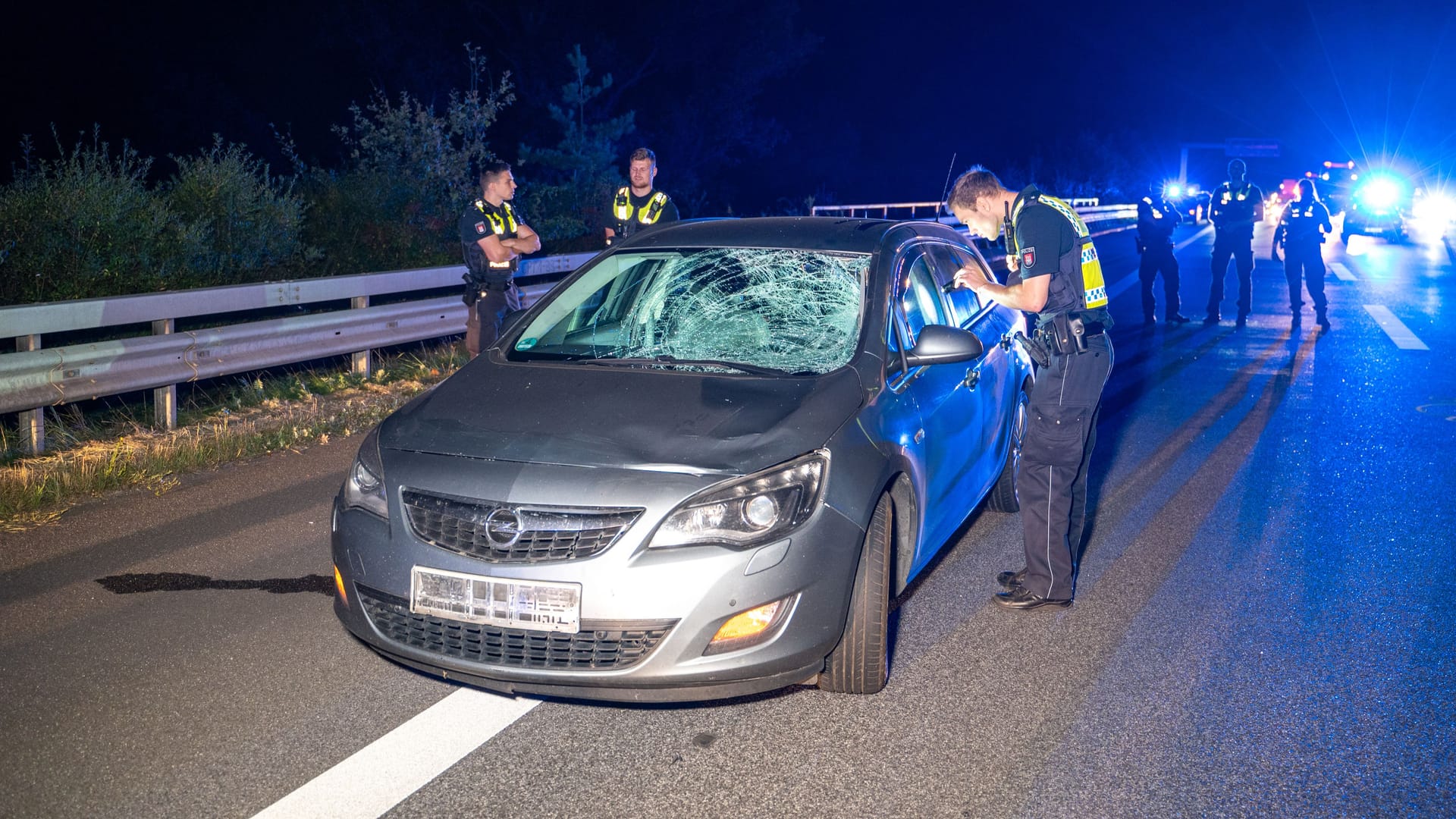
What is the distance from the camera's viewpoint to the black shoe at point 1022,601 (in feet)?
16.7

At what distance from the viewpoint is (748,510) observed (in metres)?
3.78

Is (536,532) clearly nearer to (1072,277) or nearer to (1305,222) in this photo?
(1072,277)

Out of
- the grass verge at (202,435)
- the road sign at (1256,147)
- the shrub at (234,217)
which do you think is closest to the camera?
the grass verge at (202,435)

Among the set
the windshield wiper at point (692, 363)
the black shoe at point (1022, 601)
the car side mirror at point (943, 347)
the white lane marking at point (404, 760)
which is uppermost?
the car side mirror at point (943, 347)

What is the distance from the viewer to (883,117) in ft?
279

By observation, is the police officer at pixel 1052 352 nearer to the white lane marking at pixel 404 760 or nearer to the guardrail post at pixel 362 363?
the white lane marking at pixel 404 760

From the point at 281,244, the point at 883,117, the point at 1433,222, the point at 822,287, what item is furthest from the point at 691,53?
the point at 883,117

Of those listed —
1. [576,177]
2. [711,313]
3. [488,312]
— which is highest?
[576,177]

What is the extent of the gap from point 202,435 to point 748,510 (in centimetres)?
513

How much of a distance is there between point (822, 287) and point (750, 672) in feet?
6.46

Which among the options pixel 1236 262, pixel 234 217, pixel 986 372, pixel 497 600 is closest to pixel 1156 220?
pixel 1236 262

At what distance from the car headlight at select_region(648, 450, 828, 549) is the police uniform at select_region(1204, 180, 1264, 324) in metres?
12.5

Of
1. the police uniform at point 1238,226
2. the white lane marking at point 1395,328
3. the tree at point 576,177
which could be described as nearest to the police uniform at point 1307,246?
the police uniform at point 1238,226

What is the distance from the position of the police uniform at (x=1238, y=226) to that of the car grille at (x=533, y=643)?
1295 cm
